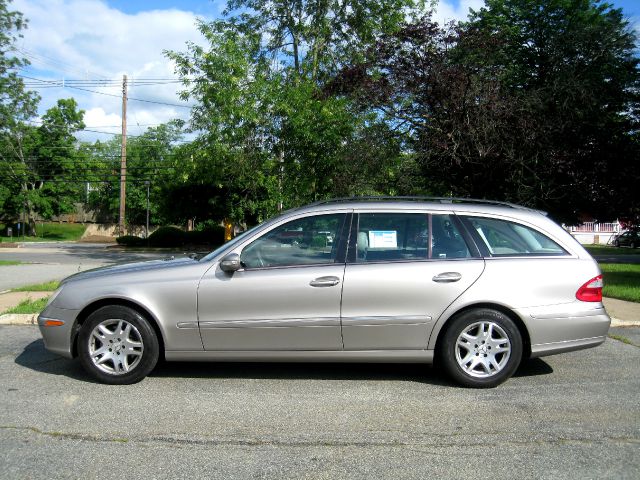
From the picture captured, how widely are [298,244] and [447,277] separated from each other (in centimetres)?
139

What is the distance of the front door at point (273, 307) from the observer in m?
5.10

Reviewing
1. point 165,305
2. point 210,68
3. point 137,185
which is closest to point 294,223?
point 165,305

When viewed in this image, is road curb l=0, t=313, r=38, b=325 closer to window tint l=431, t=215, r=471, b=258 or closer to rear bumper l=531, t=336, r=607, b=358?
window tint l=431, t=215, r=471, b=258

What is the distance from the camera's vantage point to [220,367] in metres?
5.89

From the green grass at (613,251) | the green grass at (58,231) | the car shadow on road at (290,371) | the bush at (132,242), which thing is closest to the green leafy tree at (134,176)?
the green grass at (58,231)

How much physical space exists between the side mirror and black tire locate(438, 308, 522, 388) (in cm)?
197

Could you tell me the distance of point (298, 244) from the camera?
17.7ft

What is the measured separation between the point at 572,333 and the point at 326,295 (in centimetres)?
227

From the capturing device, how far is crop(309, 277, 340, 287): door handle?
510 cm

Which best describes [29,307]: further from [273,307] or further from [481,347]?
[481,347]

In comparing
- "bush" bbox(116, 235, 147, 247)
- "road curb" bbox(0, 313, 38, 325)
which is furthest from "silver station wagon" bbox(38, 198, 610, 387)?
"bush" bbox(116, 235, 147, 247)

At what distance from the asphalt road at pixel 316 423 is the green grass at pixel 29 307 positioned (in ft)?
9.73

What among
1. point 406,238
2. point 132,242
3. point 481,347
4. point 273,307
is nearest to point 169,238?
point 132,242

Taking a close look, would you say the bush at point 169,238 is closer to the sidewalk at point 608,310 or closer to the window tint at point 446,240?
the sidewalk at point 608,310
